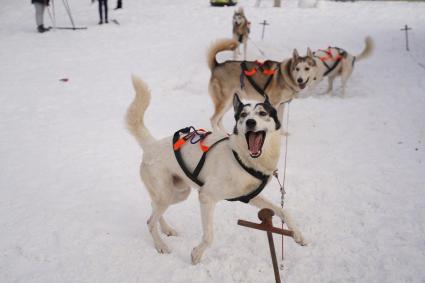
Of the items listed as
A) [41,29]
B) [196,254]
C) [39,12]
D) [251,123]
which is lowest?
[196,254]

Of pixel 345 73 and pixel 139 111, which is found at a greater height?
pixel 139 111

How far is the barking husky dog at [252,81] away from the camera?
18.3 ft

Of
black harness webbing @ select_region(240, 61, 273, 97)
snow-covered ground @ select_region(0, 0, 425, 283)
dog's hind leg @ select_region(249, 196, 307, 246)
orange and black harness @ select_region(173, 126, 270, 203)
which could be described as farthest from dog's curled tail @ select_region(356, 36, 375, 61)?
dog's hind leg @ select_region(249, 196, 307, 246)

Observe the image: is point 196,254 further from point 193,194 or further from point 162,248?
point 193,194

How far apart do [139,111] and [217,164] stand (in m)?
0.94

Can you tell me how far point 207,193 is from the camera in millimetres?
2725

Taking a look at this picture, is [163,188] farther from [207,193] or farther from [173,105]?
[173,105]

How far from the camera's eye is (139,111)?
3.13 meters

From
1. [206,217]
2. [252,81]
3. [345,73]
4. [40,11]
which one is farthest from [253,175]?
[40,11]

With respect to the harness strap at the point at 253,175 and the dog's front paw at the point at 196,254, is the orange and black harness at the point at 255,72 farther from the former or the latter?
the dog's front paw at the point at 196,254

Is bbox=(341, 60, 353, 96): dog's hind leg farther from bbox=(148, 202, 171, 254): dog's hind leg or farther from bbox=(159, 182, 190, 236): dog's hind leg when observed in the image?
bbox=(148, 202, 171, 254): dog's hind leg

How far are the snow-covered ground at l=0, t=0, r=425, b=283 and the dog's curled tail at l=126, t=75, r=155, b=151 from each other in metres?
1.02

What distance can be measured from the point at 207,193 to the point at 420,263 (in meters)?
1.91

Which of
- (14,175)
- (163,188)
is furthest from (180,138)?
(14,175)
